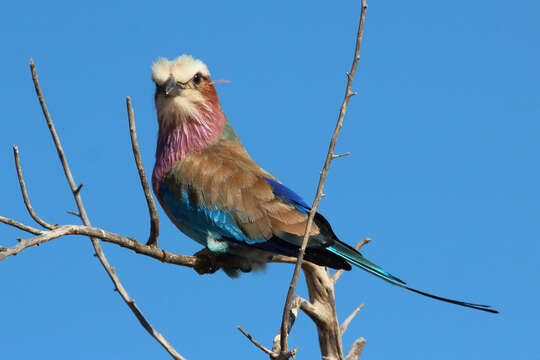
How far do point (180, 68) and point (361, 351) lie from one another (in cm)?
228

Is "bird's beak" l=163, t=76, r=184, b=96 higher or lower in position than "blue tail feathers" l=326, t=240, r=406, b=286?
higher

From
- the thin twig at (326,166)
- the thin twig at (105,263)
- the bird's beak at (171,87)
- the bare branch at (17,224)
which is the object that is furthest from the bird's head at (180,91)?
the thin twig at (326,166)

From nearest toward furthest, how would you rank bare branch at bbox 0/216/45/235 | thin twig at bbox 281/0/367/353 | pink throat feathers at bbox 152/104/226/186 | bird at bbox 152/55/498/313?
thin twig at bbox 281/0/367/353 < bare branch at bbox 0/216/45/235 < bird at bbox 152/55/498/313 < pink throat feathers at bbox 152/104/226/186

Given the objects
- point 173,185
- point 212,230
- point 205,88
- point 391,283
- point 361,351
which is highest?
point 205,88

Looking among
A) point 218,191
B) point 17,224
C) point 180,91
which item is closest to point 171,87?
point 180,91

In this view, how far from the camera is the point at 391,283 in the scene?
422 cm

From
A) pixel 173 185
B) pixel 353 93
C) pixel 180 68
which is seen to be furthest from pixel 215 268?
pixel 353 93

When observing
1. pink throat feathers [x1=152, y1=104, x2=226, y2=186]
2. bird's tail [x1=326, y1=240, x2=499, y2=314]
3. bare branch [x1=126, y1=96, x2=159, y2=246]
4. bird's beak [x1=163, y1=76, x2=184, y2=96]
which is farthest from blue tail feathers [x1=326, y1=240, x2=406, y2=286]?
bird's beak [x1=163, y1=76, x2=184, y2=96]

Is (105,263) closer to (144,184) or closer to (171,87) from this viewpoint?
(144,184)

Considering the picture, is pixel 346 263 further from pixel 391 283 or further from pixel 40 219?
pixel 40 219

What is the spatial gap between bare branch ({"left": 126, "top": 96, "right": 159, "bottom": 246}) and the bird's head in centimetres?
127

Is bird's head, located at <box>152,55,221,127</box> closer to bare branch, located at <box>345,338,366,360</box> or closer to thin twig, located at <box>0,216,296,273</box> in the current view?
thin twig, located at <box>0,216,296,273</box>

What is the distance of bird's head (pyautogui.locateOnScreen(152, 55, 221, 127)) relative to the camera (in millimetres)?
5098

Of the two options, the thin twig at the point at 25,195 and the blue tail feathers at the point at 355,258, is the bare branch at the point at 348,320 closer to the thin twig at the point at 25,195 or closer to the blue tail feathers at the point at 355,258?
the blue tail feathers at the point at 355,258
